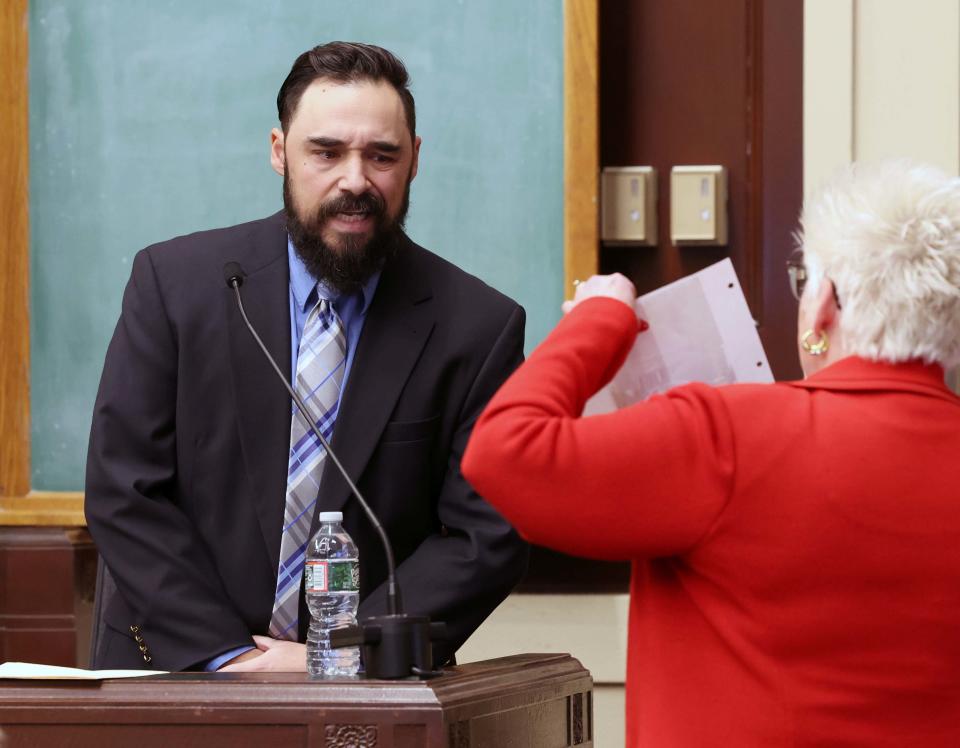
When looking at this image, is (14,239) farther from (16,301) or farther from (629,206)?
(629,206)

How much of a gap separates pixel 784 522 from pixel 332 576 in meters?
0.78

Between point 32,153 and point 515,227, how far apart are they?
1181 millimetres

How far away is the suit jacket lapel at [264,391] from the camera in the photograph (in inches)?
86.9

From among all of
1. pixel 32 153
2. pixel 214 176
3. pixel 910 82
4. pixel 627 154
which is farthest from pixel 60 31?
pixel 910 82

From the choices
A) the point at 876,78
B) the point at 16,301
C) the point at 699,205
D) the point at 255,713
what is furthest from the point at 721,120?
the point at 255,713

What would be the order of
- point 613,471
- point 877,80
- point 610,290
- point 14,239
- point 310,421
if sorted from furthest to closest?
point 14,239
point 877,80
point 310,421
point 610,290
point 613,471

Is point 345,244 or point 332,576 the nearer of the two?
point 332,576

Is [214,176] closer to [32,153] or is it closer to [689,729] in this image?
[32,153]

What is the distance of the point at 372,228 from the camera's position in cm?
228

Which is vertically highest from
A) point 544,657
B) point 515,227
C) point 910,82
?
point 910,82

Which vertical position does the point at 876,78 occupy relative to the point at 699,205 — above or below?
above

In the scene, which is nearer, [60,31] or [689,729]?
[689,729]

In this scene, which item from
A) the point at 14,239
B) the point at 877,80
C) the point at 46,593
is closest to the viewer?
the point at 877,80

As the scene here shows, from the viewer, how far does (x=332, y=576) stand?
6.71 ft
